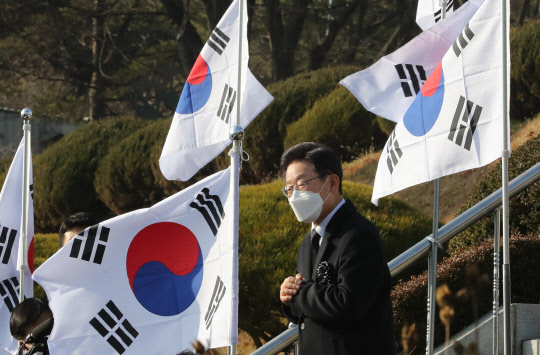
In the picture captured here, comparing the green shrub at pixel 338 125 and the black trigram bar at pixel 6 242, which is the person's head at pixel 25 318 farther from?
the green shrub at pixel 338 125

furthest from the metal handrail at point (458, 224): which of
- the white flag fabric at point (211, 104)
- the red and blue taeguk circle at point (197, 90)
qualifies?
the red and blue taeguk circle at point (197, 90)

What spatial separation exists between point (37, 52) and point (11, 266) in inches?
660

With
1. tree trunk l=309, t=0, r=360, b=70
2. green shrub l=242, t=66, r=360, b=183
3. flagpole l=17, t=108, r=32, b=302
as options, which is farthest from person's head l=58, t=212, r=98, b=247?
tree trunk l=309, t=0, r=360, b=70

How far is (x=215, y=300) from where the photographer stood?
415 cm

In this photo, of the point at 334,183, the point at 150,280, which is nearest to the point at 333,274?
Answer: the point at 334,183

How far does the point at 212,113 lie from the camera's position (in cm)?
625

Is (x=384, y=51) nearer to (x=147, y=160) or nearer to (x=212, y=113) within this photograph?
(x=147, y=160)

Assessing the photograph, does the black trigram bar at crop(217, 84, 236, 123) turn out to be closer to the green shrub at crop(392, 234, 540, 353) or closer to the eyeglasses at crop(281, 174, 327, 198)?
the green shrub at crop(392, 234, 540, 353)

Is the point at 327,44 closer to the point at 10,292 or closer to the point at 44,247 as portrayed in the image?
the point at 44,247

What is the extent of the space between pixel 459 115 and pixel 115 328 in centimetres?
212

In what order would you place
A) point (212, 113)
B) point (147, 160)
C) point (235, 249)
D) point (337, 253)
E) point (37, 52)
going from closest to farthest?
point (337, 253), point (235, 249), point (212, 113), point (147, 160), point (37, 52)

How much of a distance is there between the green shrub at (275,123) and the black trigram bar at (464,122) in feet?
28.7

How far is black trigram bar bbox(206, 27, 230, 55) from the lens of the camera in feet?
20.7

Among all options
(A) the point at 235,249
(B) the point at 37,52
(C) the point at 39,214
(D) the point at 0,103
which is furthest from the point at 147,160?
(D) the point at 0,103
